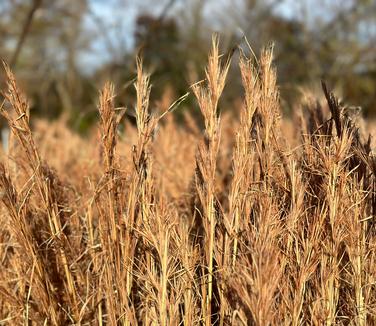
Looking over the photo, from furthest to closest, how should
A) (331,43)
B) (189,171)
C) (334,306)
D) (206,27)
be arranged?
(206,27) < (331,43) < (189,171) < (334,306)

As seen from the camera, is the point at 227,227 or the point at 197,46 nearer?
the point at 227,227

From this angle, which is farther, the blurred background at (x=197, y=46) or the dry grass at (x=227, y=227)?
the blurred background at (x=197, y=46)

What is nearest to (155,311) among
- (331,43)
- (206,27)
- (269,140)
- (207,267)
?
(207,267)

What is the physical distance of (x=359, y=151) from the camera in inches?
49.3

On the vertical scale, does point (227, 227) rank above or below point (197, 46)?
below

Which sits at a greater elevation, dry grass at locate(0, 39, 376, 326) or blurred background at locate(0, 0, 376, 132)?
blurred background at locate(0, 0, 376, 132)

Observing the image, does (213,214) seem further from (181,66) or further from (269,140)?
(181,66)

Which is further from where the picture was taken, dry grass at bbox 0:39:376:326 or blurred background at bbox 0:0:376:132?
blurred background at bbox 0:0:376:132

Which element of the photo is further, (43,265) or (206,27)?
(206,27)

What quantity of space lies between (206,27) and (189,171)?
10.8m

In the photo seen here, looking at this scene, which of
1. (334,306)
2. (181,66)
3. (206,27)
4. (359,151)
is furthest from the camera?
(206,27)

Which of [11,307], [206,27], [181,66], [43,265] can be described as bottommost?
[11,307]

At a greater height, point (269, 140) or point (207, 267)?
point (269, 140)

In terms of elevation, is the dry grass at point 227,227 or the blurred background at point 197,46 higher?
the blurred background at point 197,46
